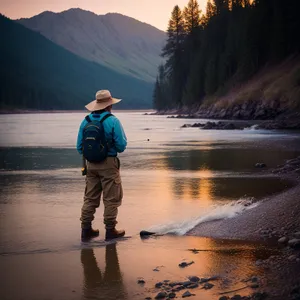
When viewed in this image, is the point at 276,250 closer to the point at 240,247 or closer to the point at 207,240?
the point at 240,247

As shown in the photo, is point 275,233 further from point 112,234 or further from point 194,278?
point 112,234

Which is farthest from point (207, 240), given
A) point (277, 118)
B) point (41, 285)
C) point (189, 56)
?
point (189, 56)

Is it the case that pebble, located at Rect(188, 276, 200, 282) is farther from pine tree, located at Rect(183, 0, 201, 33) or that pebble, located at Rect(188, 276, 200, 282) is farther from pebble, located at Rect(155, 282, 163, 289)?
pine tree, located at Rect(183, 0, 201, 33)

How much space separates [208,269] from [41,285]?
181 cm

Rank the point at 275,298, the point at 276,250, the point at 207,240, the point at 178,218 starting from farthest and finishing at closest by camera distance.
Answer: the point at 178,218 → the point at 207,240 → the point at 276,250 → the point at 275,298

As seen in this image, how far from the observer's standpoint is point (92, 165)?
692 cm

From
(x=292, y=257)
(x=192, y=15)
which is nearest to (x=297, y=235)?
(x=292, y=257)

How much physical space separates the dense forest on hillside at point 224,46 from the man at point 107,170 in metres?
45.1

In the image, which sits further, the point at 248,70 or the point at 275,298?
the point at 248,70

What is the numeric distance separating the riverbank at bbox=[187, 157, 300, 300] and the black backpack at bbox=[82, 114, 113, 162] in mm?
1760

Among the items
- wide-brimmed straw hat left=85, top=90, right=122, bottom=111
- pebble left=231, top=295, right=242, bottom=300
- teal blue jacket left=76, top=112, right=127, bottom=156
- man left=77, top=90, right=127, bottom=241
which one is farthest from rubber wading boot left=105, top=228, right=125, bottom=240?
pebble left=231, top=295, right=242, bottom=300

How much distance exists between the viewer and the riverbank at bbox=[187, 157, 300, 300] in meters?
4.73

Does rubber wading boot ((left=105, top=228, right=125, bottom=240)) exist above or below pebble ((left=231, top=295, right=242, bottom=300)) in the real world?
above

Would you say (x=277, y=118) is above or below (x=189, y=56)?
below
